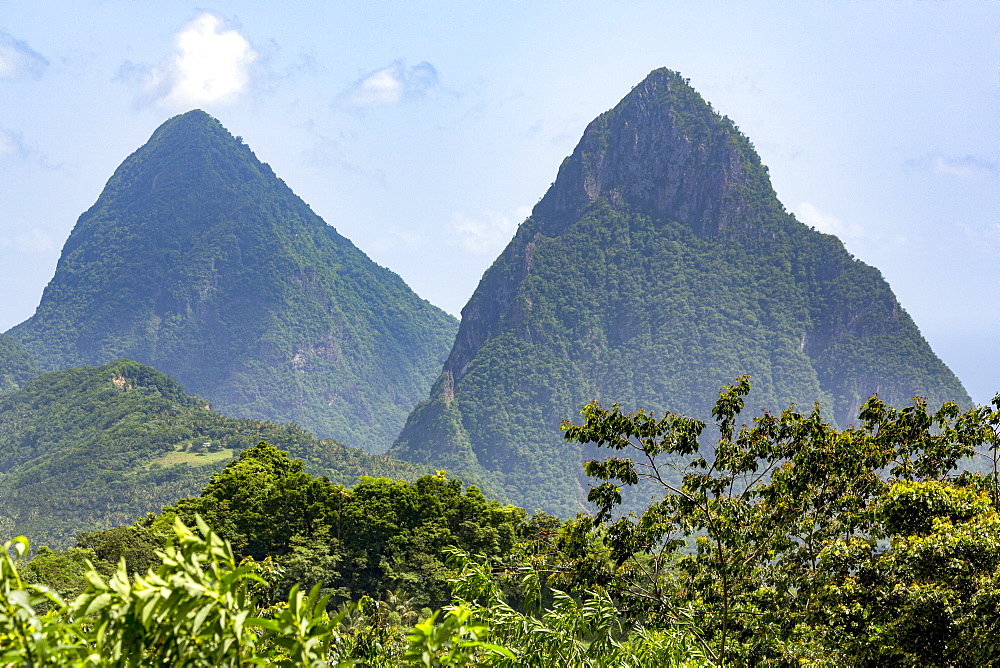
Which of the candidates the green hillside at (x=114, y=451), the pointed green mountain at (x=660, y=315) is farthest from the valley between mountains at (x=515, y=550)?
the pointed green mountain at (x=660, y=315)

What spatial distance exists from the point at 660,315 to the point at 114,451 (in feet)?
409

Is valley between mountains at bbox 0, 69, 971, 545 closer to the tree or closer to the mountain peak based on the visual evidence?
the mountain peak

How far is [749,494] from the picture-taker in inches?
531

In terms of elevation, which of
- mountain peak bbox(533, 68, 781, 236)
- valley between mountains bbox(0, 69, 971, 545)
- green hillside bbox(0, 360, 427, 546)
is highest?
mountain peak bbox(533, 68, 781, 236)

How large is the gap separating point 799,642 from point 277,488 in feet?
92.7

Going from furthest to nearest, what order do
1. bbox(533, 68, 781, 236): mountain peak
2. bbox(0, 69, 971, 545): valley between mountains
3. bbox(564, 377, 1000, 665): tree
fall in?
1. bbox(533, 68, 781, 236): mountain peak
2. bbox(0, 69, 971, 545): valley between mountains
3. bbox(564, 377, 1000, 665): tree

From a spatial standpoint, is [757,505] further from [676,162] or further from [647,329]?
[676,162]

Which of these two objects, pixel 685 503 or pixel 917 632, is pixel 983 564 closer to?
pixel 917 632

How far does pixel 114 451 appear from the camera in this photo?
120 m

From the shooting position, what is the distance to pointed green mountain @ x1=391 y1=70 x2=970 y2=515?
170 m

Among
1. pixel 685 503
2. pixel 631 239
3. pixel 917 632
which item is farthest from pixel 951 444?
pixel 631 239

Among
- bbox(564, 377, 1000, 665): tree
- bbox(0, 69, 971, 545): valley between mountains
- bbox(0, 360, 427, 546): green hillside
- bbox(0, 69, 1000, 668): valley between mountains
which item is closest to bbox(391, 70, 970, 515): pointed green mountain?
bbox(0, 69, 971, 545): valley between mountains

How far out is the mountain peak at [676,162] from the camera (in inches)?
7347

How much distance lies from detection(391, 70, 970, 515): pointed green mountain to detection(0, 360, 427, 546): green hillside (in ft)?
173
